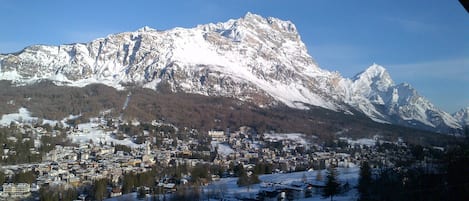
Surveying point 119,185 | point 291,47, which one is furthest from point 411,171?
point 291,47

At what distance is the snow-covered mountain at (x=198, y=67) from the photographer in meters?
117

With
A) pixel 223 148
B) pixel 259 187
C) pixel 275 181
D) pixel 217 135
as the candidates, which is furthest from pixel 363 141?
pixel 259 187

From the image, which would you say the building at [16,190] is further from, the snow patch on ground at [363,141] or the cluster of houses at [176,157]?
the snow patch on ground at [363,141]

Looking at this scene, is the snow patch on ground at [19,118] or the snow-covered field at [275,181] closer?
the snow-covered field at [275,181]

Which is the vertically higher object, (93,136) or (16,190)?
(93,136)

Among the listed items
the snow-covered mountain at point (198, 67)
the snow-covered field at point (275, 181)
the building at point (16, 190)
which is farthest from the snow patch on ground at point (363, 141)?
the building at point (16, 190)

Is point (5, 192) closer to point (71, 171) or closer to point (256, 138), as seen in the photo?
point (71, 171)

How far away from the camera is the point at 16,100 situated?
84.6 m

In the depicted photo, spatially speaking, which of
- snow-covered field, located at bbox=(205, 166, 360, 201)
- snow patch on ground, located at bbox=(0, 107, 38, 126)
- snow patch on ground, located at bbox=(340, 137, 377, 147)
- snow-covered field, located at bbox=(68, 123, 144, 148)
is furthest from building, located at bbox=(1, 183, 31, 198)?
snow patch on ground, located at bbox=(340, 137, 377, 147)

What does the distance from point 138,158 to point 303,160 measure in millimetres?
20474

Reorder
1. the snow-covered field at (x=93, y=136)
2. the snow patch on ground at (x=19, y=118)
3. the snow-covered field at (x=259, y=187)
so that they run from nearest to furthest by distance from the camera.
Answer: the snow-covered field at (x=259, y=187) → the snow-covered field at (x=93, y=136) → the snow patch on ground at (x=19, y=118)

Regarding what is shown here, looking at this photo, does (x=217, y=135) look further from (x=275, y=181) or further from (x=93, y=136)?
(x=275, y=181)

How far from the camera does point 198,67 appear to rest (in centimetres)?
12638

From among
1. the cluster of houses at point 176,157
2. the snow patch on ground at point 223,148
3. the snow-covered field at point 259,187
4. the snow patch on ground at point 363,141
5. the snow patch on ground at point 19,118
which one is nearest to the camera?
the snow-covered field at point 259,187
